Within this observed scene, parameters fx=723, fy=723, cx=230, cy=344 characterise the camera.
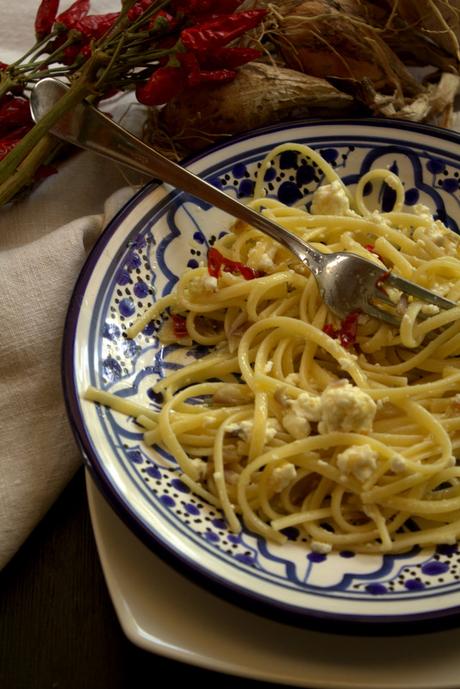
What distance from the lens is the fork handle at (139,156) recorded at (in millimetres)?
2422

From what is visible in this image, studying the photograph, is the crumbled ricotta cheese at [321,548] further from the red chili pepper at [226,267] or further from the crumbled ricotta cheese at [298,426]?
the red chili pepper at [226,267]

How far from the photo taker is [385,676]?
165cm

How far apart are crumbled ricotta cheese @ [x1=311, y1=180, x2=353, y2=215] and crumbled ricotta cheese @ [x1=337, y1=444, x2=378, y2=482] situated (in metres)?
0.98

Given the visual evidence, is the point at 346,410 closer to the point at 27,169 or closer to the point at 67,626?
the point at 67,626

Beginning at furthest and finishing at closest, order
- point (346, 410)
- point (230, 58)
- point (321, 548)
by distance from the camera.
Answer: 1. point (230, 58)
2. point (346, 410)
3. point (321, 548)

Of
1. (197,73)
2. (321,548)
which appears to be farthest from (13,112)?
(321,548)

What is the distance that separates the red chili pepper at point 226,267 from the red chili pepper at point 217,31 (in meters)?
0.77

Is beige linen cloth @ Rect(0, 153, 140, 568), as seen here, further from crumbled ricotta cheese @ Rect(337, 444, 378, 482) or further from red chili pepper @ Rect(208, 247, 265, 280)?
crumbled ricotta cheese @ Rect(337, 444, 378, 482)

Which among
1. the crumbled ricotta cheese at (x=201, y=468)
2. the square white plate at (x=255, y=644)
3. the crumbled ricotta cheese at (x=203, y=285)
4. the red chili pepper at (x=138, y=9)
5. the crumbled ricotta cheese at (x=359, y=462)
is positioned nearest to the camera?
the square white plate at (x=255, y=644)

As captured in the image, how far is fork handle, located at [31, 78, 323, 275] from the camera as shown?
7.95 feet

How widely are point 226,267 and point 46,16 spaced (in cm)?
140

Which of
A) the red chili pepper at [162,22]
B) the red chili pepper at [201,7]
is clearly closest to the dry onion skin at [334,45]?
the red chili pepper at [201,7]

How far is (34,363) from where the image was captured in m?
2.41

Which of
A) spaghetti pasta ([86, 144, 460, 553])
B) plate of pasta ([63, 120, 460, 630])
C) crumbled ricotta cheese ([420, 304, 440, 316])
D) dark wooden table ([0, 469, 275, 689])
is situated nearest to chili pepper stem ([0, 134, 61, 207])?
plate of pasta ([63, 120, 460, 630])
